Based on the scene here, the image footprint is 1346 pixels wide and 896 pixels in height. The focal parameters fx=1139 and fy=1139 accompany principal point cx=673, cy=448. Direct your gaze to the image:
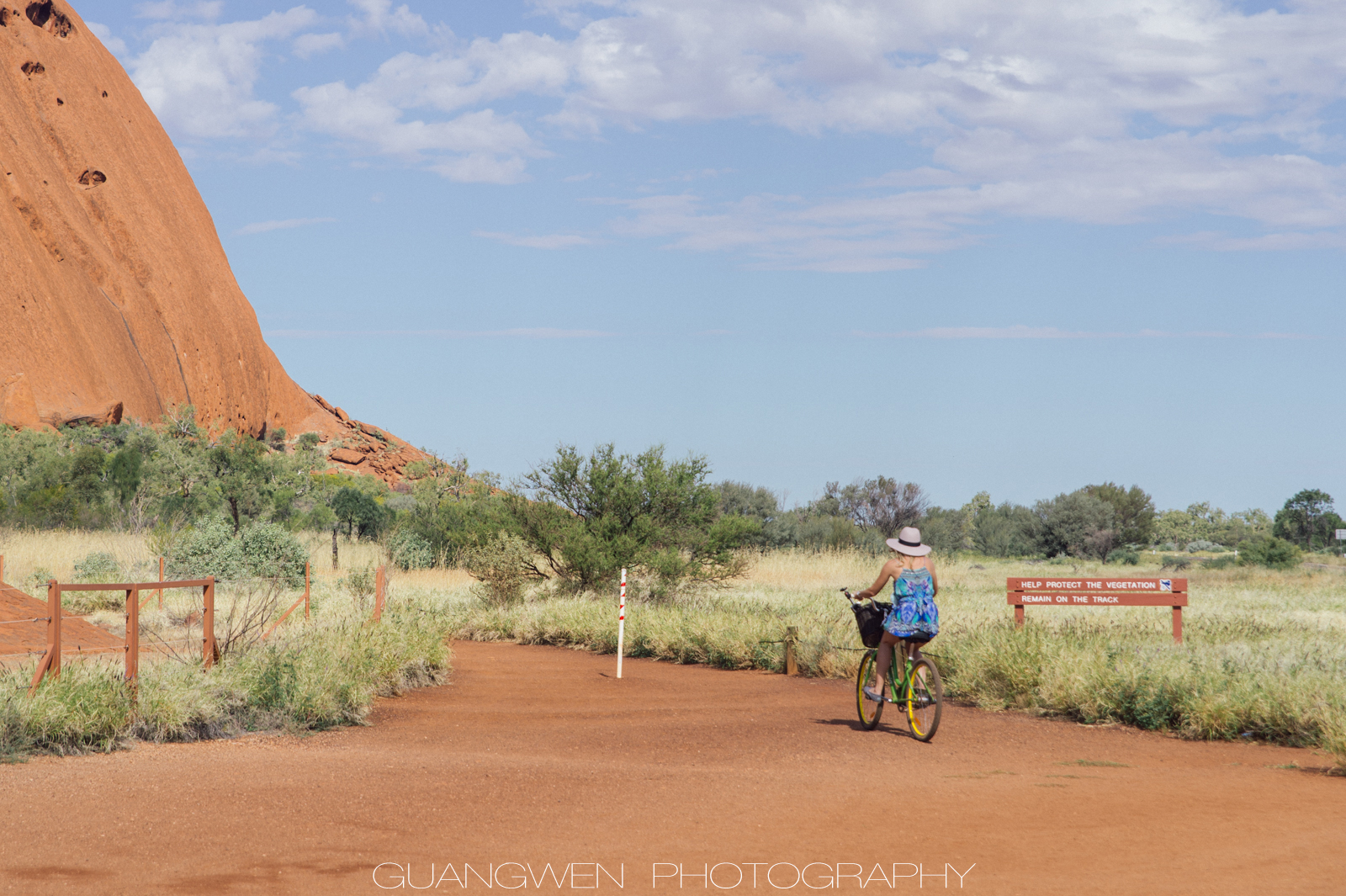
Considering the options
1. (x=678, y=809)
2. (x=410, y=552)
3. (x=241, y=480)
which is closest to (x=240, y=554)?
(x=410, y=552)

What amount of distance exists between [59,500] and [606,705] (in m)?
30.8

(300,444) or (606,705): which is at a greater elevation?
(300,444)

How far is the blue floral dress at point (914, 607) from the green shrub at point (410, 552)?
23.2m

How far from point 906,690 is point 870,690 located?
442 mm

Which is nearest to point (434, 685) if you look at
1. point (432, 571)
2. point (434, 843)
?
point (434, 843)

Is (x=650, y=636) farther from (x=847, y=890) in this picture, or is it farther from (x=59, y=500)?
(x=59, y=500)

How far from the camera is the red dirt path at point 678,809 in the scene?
535cm

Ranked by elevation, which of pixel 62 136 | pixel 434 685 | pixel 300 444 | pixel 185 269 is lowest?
pixel 434 685

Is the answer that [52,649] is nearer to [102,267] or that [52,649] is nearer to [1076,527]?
[1076,527]

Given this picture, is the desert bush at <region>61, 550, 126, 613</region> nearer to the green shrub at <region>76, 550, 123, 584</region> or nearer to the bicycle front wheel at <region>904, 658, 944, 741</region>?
the green shrub at <region>76, 550, 123, 584</region>

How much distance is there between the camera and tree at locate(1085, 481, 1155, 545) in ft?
172

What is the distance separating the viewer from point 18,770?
303 inches

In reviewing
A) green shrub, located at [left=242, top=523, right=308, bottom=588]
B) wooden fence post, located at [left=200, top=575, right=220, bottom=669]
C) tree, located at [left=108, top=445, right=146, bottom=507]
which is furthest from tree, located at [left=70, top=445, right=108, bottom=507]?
wooden fence post, located at [left=200, top=575, right=220, bottom=669]

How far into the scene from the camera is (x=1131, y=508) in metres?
53.2
